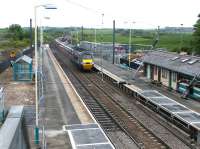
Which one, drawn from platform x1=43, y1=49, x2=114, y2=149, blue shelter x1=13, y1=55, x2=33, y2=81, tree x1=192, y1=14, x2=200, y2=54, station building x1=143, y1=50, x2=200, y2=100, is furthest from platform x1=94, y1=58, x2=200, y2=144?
tree x1=192, y1=14, x2=200, y2=54

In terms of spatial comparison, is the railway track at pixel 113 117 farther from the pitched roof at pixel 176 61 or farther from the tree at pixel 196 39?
the tree at pixel 196 39

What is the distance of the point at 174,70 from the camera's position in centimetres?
3650

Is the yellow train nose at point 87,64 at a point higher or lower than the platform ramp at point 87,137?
higher

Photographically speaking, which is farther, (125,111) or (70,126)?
(125,111)

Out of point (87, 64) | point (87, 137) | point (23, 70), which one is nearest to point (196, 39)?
point (87, 64)

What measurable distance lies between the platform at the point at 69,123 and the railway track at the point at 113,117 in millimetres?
1076

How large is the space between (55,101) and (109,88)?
9.93 metres

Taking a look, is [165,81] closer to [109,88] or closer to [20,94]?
[109,88]

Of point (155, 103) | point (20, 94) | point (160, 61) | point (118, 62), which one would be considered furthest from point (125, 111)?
point (118, 62)

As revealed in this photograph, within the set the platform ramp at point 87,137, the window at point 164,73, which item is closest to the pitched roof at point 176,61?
the window at point 164,73

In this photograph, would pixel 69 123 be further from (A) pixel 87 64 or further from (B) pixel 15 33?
(B) pixel 15 33

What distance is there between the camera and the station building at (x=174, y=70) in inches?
1320

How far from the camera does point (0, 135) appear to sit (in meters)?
11.9

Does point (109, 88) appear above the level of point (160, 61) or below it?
below
